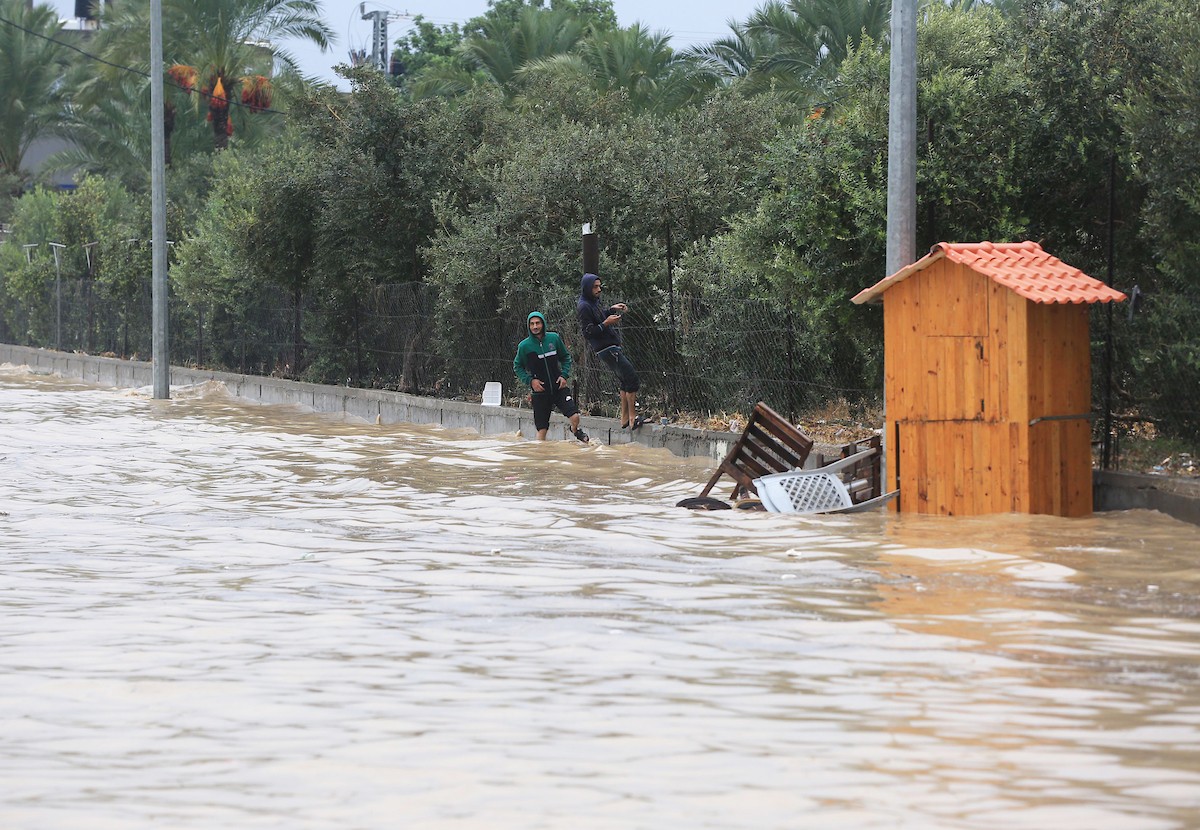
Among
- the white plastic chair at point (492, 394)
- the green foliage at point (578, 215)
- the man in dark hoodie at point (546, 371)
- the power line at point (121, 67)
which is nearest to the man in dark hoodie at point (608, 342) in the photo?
the man in dark hoodie at point (546, 371)

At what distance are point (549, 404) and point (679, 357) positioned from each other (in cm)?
161

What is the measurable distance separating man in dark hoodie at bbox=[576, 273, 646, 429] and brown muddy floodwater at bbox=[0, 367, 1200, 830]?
498 centimetres

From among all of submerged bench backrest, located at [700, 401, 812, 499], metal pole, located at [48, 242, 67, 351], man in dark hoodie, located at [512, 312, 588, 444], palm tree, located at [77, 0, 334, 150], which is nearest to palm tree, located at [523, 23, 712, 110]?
palm tree, located at [77, 0, 334, 150]

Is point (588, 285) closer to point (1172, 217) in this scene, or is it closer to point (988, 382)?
point (988, 382)

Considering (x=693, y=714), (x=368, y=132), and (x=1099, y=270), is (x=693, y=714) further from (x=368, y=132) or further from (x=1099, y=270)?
(x=368, y=132)

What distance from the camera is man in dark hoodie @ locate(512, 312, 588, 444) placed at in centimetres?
1864

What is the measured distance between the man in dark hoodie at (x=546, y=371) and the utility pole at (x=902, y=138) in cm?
635

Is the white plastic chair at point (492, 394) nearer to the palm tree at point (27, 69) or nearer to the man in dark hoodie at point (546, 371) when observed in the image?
the man in dark hoodie at point (546, 371)

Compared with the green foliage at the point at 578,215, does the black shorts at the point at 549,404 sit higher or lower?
lower

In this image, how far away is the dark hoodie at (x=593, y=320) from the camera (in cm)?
1842

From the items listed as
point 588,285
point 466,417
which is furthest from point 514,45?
point 588,285

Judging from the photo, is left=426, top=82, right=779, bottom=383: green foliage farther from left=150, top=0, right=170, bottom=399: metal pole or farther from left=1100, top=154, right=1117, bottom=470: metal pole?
left=150, top=0, right=170, bottom=399: metal pole

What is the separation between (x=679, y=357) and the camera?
755 inches

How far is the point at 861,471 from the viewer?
13.1m
